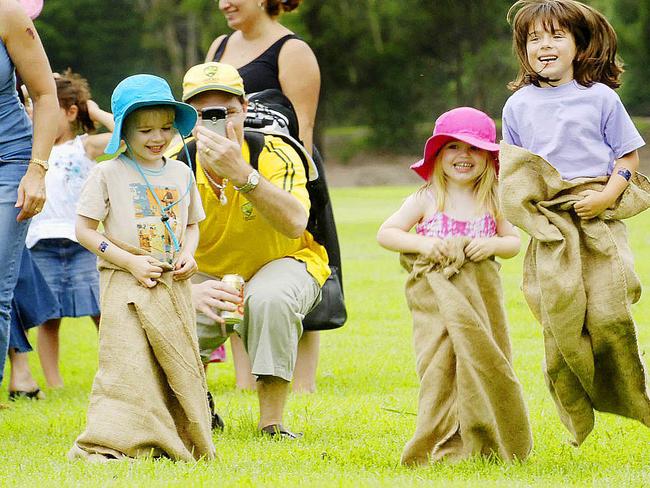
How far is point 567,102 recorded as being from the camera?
500cm

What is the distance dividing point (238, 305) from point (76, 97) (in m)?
3.08

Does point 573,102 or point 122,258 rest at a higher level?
point 573,102

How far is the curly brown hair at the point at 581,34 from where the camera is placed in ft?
16.6

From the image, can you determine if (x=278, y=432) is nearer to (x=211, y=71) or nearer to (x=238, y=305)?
(x=238, y=305)

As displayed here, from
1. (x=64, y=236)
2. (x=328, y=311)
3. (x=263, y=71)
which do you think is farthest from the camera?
(x=64, y=236)

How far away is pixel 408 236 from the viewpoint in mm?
→ 5074

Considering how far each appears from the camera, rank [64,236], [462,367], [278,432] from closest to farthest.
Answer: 1. [462,367]
2. [278,432]
3. [64,236]

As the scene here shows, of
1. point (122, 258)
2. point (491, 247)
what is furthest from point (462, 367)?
point (122, 258)

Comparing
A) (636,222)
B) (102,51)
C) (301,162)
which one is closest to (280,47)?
(301,162)

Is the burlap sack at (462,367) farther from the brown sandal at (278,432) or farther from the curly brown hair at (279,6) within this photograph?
the curly brown hair at (279,6)

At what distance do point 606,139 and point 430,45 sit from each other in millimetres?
46764

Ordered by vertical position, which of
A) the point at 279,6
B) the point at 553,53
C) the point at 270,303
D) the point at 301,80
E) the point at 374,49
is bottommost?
the point at 374,49

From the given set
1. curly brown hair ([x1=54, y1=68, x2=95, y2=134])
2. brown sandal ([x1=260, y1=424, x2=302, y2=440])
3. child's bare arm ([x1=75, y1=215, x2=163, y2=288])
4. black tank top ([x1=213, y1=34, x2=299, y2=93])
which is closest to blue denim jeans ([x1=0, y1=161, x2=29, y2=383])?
child's bare arm ([x1=75, y1=215, x2=163, y2=288])

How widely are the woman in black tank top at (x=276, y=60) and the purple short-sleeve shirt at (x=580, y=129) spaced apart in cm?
244
